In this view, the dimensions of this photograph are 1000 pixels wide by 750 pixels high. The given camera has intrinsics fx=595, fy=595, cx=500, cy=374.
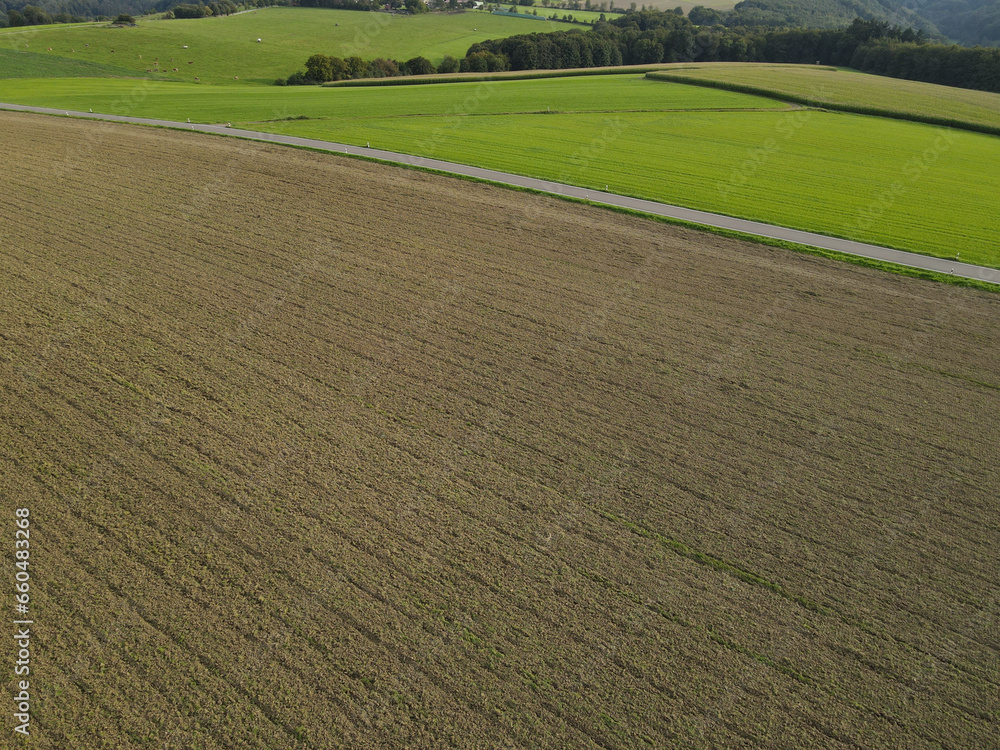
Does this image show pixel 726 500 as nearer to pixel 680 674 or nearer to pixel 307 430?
pixel 680 674

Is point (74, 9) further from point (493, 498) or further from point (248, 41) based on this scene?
point (493, 498)

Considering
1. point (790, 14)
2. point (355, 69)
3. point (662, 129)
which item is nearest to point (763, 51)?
point (355, 69)

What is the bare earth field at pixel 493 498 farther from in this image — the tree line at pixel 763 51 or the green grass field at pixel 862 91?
the tree line at pixel 763 51

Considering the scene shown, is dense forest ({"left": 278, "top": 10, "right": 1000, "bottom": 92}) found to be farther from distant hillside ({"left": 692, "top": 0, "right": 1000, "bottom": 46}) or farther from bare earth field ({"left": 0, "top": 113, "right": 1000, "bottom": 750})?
bare earth field ({"left": 0, "top": 113, "right": 1000, "bottom": 750})

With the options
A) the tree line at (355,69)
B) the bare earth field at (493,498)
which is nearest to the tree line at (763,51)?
the tree line at (355,69)

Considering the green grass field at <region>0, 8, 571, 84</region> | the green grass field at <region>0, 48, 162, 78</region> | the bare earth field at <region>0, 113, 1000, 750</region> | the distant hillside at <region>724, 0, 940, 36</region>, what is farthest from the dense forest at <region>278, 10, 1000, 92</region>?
the bare earth field at <region>0, 113, 1000, 750</region>

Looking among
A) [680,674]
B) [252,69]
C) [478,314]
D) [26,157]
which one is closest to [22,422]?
[478,314]

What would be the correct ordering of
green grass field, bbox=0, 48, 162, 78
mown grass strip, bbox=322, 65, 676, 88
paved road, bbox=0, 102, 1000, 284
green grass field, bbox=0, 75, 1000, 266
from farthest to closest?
1. mown grass strip, bbox=322, 65, 676, 88
2. green grass field, bbox=0, 48, 162, 78
3. green grass field, bbox=0, 75, 1000, 266
4. paved road, bbox=0, 102, 1000, 284

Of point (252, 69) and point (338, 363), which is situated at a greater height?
point (252, 69)
